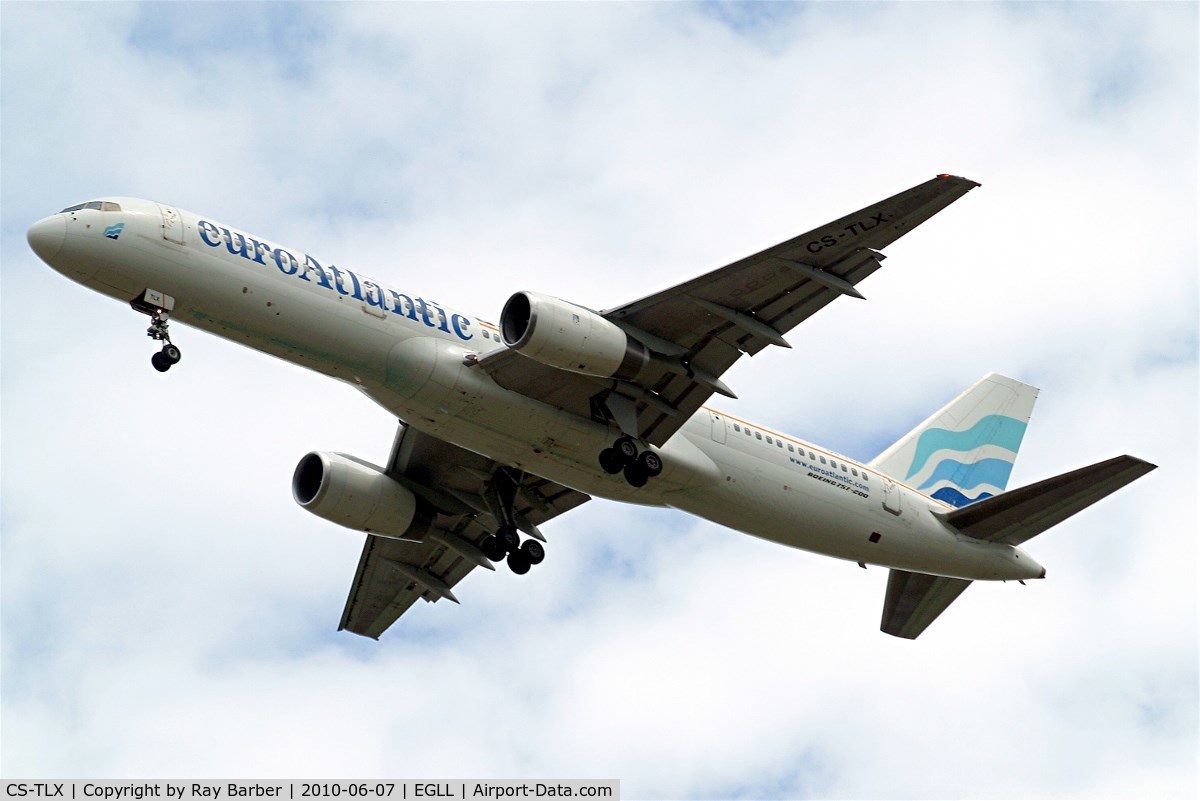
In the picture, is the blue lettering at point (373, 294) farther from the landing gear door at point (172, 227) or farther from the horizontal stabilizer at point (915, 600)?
the horizontal stabilizer at point (915, 600)

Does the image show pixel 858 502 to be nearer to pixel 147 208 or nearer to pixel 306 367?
pixel 306 367

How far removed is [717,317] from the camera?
2962 centimetres

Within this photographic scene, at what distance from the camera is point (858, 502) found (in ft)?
111

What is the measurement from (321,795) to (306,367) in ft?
27.1

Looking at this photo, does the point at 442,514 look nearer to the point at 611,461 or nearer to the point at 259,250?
the point at 611,461

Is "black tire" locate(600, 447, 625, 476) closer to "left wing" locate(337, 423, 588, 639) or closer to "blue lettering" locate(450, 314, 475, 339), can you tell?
"blue lettering" locate(450, 314, 475, 339)

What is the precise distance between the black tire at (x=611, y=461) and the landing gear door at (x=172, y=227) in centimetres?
952

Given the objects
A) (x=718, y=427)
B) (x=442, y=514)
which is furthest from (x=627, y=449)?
(x=442, y=514)

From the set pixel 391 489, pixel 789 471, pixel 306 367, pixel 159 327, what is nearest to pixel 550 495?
pixel 391 489

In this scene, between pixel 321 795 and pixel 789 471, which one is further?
pixel 789 471

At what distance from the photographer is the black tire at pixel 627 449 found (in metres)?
30.8

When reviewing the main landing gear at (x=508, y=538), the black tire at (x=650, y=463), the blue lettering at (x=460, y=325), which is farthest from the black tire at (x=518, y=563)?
the blue lettering at (x=460, y=325)

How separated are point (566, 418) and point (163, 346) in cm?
814

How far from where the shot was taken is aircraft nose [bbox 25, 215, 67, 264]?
88.7 ft
